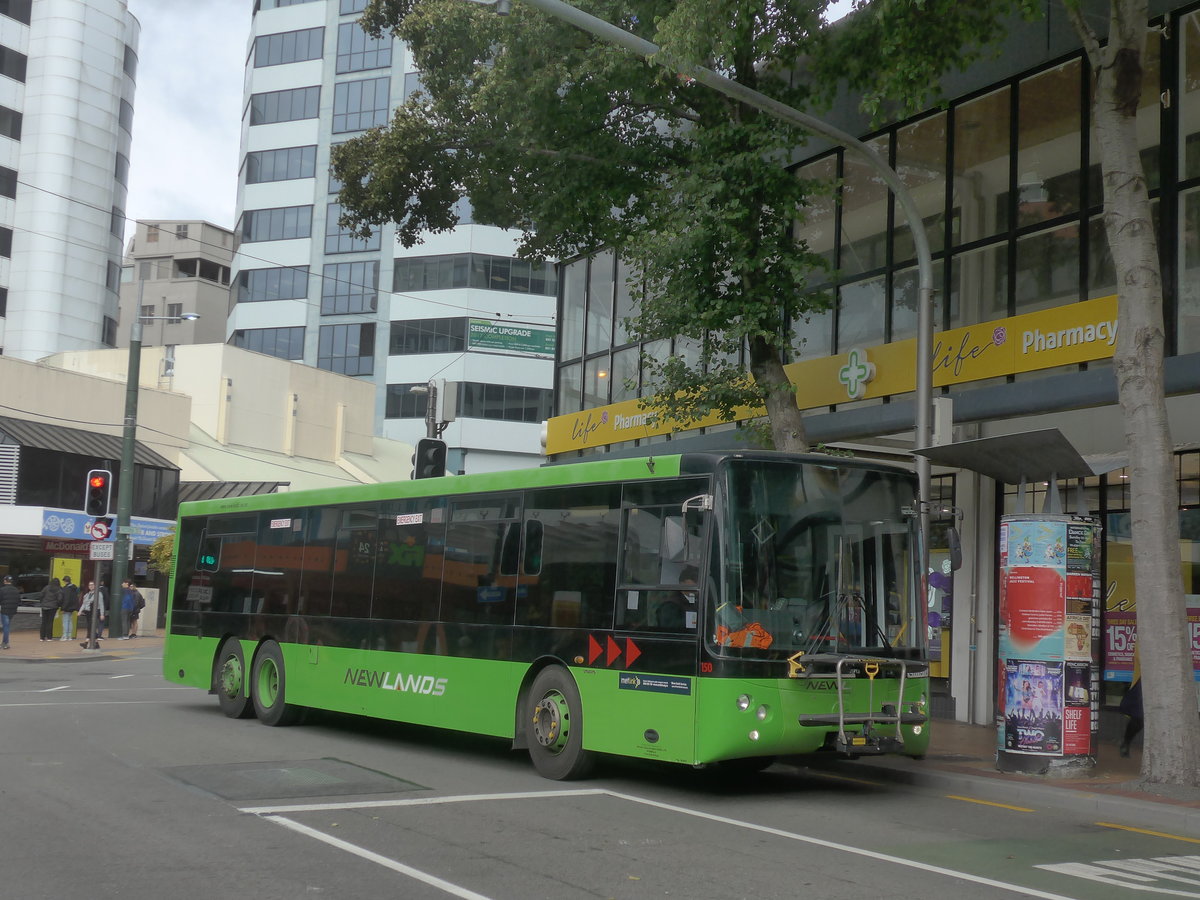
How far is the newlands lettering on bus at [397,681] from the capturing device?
13.5 m

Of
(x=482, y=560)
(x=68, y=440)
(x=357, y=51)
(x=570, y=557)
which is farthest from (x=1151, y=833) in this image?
(x=357, y=51)

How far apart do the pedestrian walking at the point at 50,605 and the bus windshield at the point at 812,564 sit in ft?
94.4

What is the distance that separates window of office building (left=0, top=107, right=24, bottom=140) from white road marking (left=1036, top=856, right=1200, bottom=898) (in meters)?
70.2

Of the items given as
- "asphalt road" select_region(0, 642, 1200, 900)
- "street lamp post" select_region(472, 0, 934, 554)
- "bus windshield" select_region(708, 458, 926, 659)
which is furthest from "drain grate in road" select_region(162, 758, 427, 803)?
"street lamp post" select_region(472, 0, 934, 554)

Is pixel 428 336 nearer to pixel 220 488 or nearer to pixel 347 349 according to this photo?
pixel 347 349

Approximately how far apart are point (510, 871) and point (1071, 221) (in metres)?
11.6

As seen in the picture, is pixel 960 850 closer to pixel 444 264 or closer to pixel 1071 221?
pixel 1071 221

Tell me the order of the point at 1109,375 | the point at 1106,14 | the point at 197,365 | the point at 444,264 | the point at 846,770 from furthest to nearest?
1. the point at 444,264
2. the point at 197,365
3. the point at 1106,14
4. the point at 1109,375
5. the point at 846,770

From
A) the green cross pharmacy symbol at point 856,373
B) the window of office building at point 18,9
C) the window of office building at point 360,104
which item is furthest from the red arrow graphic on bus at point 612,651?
the window of office building at point 18,9

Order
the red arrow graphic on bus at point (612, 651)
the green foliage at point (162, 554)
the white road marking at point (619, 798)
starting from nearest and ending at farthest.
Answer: the white road marking at point (619, 798) → the red arrow graphic on bus at point (612, 651) → the green foliage at point (162, 554)

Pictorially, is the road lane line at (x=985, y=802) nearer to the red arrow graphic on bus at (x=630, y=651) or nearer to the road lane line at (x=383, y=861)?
the red arrow graphic on bus at (x=630, y=651)

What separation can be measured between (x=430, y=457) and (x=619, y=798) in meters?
9.87

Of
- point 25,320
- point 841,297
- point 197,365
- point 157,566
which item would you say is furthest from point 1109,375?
point 25,320

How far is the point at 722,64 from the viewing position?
Answer: 53.8 ft
